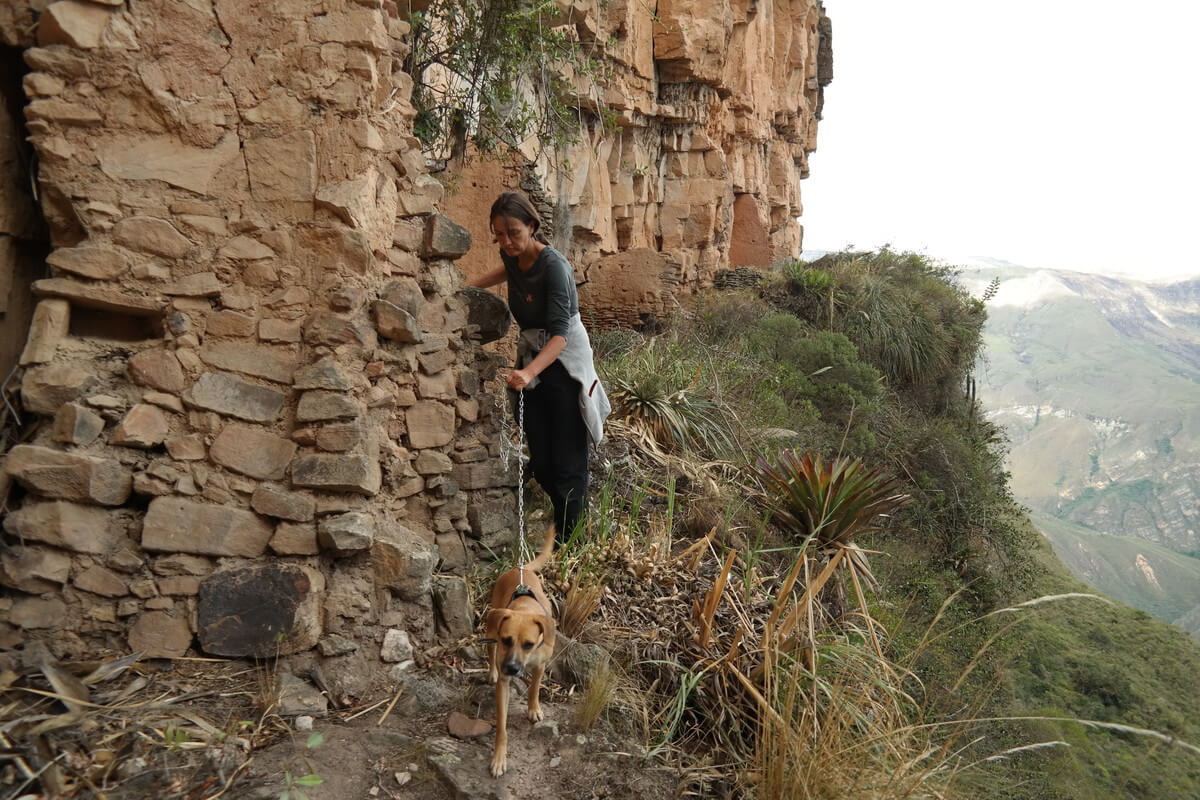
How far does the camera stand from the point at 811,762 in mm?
2914

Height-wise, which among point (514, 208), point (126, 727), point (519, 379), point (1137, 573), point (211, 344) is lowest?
point (1137, 573)

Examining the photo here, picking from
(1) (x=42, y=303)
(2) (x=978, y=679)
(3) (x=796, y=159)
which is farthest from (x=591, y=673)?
(3) (x=796, y=159)

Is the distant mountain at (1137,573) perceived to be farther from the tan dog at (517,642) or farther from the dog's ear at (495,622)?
the dog's ear at (495,622)

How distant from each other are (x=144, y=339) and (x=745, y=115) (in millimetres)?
15106

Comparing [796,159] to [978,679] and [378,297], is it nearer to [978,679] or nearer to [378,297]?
[978,679]

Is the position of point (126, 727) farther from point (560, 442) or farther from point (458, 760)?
point (560, 442)

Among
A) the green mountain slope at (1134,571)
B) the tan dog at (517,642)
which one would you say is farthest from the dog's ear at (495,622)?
the green mountain slope at (1134,571)

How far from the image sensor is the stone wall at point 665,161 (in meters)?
10.2

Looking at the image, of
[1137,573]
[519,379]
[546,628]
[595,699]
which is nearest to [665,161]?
[519,379]

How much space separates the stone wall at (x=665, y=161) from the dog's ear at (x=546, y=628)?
480cm

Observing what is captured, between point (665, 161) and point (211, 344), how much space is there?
12050mm

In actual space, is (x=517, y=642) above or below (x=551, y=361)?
below

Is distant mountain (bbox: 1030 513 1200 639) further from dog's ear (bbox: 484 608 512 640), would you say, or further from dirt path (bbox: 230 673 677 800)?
dog's ear (bbox: 484 608 512 640)

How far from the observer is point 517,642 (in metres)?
2.70
